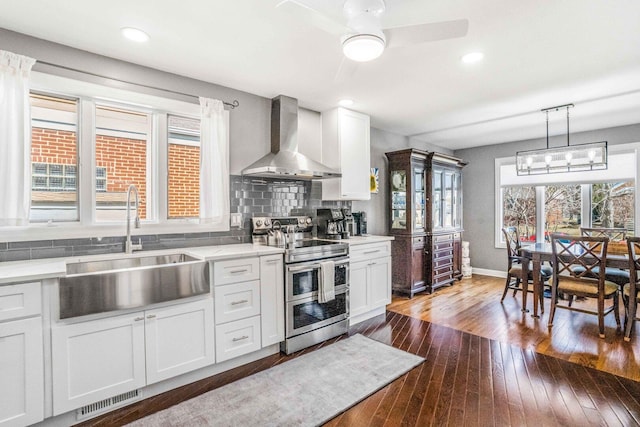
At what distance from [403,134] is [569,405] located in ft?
13.7

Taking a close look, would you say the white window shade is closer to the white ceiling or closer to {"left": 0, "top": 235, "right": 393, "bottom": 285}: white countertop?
the white ceiling

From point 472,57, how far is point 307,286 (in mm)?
2404

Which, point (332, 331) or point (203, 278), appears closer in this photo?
point (203, 278)

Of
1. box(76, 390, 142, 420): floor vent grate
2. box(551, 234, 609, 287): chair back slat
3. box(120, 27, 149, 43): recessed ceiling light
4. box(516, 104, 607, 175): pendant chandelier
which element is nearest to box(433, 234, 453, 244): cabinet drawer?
box(516, 104, 607, 175): pendant chandelier

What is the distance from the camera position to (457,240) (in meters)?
5.58

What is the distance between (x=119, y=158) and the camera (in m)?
2.79

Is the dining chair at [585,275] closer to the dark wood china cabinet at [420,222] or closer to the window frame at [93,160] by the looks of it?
the dark wood china cabinet at [420,222]

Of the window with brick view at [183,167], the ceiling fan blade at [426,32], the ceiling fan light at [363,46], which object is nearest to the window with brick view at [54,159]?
the window with brick view at [183,167]

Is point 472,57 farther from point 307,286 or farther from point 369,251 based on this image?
point 307,286

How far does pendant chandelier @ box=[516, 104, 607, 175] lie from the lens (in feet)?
11.6

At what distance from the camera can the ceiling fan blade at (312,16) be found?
149cm

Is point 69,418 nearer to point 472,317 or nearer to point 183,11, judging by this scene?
point 183,11

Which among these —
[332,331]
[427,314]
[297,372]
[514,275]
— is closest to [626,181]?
[514,275]

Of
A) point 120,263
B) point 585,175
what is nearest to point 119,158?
point 120,263
